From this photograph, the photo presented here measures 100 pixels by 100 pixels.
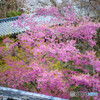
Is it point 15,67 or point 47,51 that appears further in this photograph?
point 15,67

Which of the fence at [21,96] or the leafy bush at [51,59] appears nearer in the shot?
the fence at [21,96]

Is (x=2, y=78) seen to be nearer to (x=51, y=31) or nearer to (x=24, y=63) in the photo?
(x=24, y=63)

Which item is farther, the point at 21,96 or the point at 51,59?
the point at 51,59

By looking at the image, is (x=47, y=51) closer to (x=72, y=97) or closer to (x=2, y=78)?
(x=2, y=78)

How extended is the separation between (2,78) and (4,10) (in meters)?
12.7

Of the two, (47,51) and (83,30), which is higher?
(83,30)

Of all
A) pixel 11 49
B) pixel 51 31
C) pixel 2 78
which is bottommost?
pixel 2 78

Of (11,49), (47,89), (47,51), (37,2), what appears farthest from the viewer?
(37,2)

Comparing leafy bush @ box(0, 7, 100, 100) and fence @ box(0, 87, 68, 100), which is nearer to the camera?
fence @ box(0, 87, 68, 100)

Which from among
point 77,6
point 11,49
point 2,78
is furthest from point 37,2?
point 2,78

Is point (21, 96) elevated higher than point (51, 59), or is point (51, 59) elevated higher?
point (51, 59)

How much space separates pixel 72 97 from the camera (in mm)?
7695

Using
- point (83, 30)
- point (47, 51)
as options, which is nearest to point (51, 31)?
point (47, 51)

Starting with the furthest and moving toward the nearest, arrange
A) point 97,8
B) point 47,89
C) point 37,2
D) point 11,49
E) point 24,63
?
point 37,2 < point 97,8 < point 11,49 < point 24,63 < point 47,89
